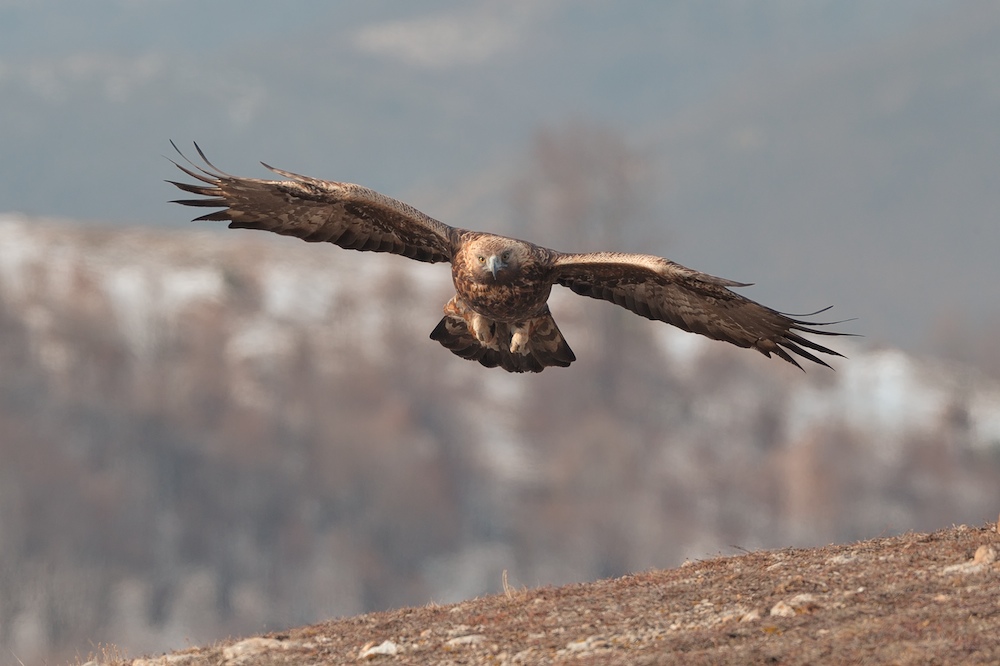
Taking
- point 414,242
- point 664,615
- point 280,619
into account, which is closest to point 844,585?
point 664,615

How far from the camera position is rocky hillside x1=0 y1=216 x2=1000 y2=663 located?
4716 centimetres

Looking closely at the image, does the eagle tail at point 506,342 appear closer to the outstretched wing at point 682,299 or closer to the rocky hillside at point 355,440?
the outstretched wing at point 682,299

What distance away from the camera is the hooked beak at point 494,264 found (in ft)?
37.5

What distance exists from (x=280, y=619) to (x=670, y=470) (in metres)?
16.5

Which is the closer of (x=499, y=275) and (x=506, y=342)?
(x=499, y=275)

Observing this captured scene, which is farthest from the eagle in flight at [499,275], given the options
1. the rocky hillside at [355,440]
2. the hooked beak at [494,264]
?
the rocky hillside at [355,440]

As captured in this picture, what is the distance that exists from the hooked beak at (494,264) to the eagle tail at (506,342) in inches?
38.4

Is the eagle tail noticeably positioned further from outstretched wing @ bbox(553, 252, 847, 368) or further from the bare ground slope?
the bare ground slope

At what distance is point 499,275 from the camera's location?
11.5 m

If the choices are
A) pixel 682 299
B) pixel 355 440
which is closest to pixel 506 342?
pixel 682 299

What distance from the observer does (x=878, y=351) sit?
54.5m

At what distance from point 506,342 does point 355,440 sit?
41002 millimetres

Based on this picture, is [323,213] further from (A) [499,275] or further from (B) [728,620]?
(B) [728,620]

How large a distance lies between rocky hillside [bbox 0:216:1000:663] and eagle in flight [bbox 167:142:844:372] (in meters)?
33.8
